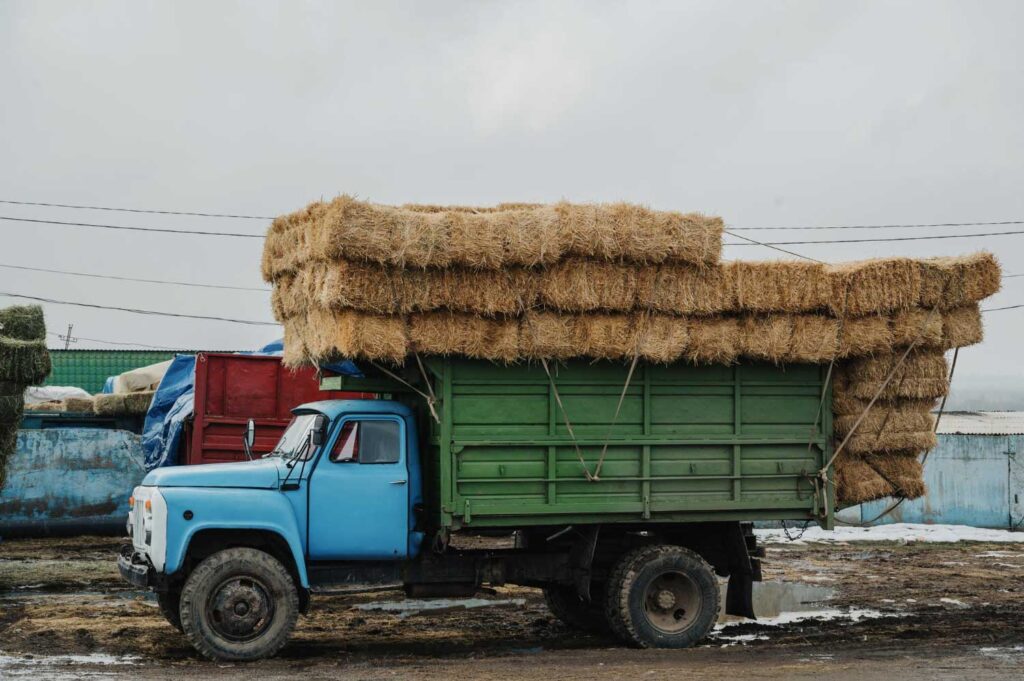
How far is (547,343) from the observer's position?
34.4 ft

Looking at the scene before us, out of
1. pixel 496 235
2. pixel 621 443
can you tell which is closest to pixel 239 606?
pixel 621 443

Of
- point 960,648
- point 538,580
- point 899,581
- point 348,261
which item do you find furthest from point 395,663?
point 899,581

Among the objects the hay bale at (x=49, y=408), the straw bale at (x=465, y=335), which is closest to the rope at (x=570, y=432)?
the straw bale at (x=465, y=335)

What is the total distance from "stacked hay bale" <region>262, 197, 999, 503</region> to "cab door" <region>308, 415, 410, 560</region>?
2.59ft

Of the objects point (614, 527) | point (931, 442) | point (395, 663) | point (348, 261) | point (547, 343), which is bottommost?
point (395, 663)

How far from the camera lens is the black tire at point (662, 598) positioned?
10.8m

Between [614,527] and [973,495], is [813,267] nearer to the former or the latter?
[614,527]

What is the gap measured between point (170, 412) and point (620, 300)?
8408 mm

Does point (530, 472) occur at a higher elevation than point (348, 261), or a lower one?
lower

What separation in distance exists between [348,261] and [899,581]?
9.18m

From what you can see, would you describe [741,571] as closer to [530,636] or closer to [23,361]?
[530,636]

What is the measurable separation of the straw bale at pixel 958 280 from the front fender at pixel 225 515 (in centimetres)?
643

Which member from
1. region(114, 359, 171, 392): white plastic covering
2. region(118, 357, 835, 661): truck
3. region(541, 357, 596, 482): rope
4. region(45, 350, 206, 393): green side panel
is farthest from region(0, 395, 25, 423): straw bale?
region(45, 350, 206, 393): green side panel

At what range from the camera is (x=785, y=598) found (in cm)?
1384
